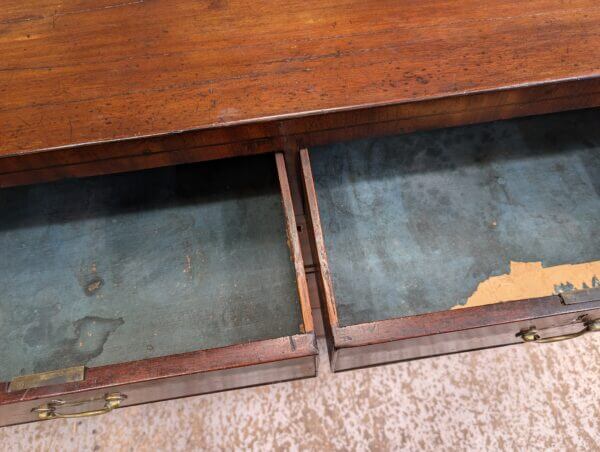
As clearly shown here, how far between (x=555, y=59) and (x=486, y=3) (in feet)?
0.50

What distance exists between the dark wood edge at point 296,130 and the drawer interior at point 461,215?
7.8 inches

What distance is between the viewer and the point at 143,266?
88 centimetres

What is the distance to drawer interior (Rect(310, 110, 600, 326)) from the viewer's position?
841 millimetres

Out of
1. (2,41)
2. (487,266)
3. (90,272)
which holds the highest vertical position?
(2,41)

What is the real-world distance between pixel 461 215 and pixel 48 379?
75 cm

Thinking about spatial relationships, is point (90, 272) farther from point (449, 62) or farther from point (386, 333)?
point (449, 62)

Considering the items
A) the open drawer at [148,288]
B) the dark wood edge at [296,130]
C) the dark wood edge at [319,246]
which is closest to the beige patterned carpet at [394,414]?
the open drawer at [148,288]

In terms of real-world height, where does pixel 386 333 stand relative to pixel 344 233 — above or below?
below

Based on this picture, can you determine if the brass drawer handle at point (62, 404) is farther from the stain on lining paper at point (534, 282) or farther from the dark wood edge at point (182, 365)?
the stain on lining paper at point (534, 282)


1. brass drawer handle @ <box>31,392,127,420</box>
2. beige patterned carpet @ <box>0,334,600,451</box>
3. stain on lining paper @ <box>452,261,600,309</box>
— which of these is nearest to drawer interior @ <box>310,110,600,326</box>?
stain on lining paper @ <box>452,261,600,309</box>

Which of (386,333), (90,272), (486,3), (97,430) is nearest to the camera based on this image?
(386,333)

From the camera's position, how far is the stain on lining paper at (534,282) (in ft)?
2.72

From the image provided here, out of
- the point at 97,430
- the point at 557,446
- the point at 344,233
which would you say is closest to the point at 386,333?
the point at 344,233

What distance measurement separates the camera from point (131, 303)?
0.84 metres
